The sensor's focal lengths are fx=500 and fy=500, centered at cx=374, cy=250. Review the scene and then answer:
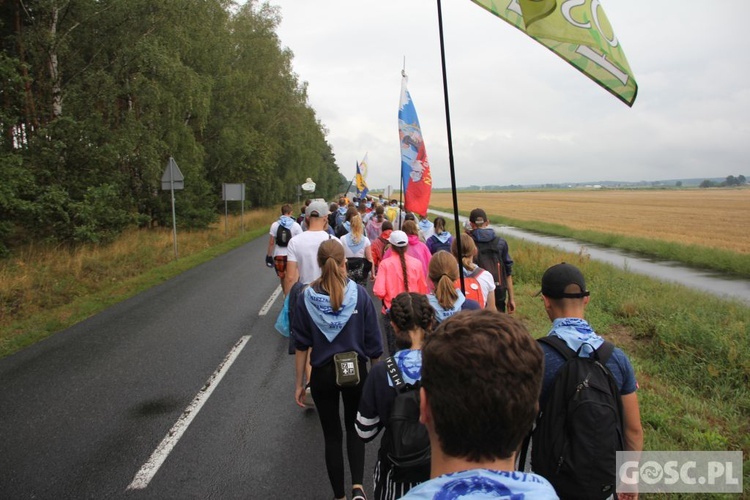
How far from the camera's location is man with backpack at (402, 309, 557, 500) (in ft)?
3.94

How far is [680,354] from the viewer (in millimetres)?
6480

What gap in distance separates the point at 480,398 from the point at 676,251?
1013 inches

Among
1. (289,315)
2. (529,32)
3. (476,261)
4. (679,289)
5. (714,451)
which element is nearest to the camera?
(529,32)

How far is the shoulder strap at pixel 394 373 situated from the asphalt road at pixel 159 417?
1.70m

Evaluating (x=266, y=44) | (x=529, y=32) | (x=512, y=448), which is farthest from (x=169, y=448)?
(x=266, y=44)

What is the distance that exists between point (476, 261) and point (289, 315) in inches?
89.5

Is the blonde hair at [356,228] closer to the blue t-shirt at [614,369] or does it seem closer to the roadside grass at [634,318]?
the roadside grass at [634,318]

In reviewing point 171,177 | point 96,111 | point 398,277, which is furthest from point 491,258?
point 96,111

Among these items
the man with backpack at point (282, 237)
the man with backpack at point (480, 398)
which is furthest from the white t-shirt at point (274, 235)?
the man with backpack at point (480, 398)

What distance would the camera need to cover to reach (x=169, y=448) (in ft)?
13.5

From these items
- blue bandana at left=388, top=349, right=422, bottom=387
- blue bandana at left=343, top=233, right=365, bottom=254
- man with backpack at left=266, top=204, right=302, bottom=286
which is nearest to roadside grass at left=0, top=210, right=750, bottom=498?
blue bandana at left=388, top=349, right=422, bottom=387

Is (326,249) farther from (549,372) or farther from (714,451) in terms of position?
(714,451)

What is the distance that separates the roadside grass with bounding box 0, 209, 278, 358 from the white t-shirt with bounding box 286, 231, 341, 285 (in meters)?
4.90

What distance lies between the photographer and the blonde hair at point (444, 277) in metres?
3.41
